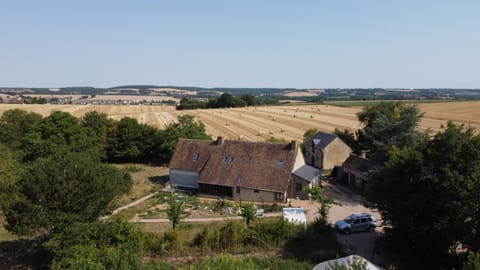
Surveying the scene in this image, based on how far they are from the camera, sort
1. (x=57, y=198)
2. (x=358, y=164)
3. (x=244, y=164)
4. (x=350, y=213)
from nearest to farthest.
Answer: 1. (x=57, y=198)
2. (x=350, y=213)
3. (x=244, y=164)
4. (x=358, y=164)

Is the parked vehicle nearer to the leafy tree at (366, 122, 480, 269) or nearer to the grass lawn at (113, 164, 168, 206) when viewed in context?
the leafy tree at (366, 122, 480, 269)

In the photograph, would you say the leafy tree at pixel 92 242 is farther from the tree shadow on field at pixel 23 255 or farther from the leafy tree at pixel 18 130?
the leafy tree at pixel 18 130

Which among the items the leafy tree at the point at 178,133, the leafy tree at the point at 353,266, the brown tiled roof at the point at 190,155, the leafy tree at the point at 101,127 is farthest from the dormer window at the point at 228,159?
the leafy tree at the point at 101,127

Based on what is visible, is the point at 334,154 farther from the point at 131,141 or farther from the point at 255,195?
the point at 131,141

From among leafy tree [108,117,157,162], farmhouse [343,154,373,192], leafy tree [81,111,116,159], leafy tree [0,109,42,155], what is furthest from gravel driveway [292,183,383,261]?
leafy tree [0,109,42,155]

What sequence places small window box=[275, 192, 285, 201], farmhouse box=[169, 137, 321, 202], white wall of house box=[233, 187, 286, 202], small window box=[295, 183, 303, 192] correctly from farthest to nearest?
1. small window box=[295, 183, 303, 192]
2. farmhouse box=[169, 137, 321, 202]
3. white wall of house box=[233, 187, 286, 202]
4. small window box=[275, 192, 285, 201]

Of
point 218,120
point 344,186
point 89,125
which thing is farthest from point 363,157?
point 218,120

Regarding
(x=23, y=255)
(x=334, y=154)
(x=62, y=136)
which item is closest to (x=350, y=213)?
(x=334, y=154)
